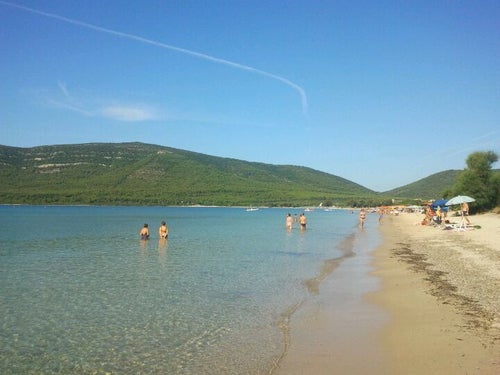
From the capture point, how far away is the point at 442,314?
11.2 meters

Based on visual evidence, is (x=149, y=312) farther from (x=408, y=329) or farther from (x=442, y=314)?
(x=442, y=314)

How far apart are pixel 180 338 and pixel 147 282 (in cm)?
737

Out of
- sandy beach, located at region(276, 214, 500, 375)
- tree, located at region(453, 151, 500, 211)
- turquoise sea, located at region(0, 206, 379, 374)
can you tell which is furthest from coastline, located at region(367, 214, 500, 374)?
tree, located at region(453, 151, 500, 211)

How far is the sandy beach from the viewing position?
7809 millimetres

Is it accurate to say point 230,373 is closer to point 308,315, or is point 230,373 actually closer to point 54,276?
point 308,315

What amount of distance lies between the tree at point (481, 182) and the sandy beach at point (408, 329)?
50.0 metres

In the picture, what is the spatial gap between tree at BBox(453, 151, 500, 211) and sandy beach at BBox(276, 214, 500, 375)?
1970 inches

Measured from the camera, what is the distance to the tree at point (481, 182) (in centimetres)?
6281

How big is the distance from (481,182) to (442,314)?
5957 cm

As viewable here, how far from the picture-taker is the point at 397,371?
296 inches

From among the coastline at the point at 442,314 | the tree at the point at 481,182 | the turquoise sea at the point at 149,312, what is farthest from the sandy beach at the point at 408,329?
the tree at the point at 481,182

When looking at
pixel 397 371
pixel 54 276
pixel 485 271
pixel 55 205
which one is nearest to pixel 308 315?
pixel 397 371

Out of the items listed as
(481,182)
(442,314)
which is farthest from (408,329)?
(481,182)

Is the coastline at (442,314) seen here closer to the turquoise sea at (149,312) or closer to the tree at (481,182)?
the turquoise sea at (149,312)
